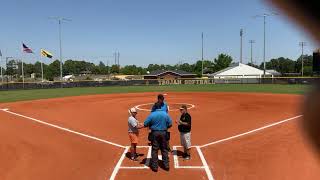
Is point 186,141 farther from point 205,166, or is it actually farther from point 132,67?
point 132,67

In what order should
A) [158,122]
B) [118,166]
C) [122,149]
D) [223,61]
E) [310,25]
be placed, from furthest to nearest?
[223,61] < [122,149] < [118,166] < [158,122] < [310,25]

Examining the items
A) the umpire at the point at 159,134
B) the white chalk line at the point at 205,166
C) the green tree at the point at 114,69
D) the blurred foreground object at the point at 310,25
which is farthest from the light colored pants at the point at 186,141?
the green tree at the point at 114,69

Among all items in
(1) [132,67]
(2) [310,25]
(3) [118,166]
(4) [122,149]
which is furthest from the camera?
(1) [132,67]

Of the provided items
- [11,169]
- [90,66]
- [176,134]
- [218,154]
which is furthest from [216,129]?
[90,66]

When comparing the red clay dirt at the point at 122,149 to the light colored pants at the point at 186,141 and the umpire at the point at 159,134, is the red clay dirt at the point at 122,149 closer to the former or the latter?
the umpire at the point at 159,134

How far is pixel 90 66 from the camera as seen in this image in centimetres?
19900

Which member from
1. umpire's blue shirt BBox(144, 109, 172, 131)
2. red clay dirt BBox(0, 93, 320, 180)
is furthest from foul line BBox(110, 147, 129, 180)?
umpire's blue shirt BBox(144, 109, 172, 131)

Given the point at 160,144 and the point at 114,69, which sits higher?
the point at 114,69

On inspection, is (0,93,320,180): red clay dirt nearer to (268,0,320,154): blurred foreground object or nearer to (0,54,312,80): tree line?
(268,0,320,154): blurred foreground object

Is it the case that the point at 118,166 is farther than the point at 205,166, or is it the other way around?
the point at 118,166

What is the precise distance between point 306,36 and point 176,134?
15.0m

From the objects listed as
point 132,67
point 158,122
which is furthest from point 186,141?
point 132,67

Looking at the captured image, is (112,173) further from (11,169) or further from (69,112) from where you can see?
(69,112)

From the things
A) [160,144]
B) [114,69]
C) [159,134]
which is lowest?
[160,144]
